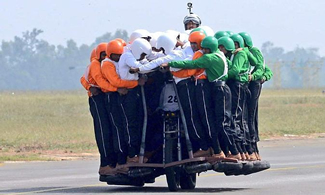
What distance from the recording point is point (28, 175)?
773 inches

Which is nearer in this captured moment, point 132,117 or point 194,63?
point 194,63

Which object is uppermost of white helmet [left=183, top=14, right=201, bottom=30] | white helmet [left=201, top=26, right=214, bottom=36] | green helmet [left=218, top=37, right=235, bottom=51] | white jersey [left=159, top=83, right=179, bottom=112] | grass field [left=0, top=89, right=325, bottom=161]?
white helmet [left=183, top=14, right=201, bottom=30]

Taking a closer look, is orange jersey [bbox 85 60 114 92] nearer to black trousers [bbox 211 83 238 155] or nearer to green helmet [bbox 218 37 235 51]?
black trousers [bbox 211 83 238 155]

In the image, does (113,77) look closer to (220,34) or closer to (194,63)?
(194,63)

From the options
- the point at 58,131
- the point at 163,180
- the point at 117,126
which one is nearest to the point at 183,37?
the point at 117,126

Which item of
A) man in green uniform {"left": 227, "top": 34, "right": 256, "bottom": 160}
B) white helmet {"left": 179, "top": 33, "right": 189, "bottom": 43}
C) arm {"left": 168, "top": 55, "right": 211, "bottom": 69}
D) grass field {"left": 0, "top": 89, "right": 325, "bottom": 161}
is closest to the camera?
arm {"left": 168, "top": 55, "right": 211, "bottom": 69}

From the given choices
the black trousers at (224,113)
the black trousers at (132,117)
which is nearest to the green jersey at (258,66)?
the black trousers at (224,113)

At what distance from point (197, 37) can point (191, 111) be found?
3.72 feet

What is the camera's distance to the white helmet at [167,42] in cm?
1544

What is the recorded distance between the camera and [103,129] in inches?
632

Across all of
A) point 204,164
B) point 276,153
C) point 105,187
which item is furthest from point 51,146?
point 204,164

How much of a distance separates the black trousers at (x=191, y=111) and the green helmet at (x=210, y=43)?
23.1 inches

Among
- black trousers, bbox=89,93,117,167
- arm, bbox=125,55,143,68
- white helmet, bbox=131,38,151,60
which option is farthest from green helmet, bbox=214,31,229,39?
black trousers, bbox=89,93,117,167

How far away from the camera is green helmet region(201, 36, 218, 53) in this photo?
15180 millimetres
